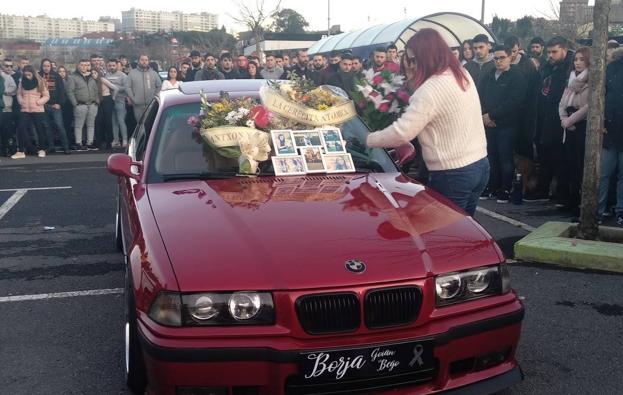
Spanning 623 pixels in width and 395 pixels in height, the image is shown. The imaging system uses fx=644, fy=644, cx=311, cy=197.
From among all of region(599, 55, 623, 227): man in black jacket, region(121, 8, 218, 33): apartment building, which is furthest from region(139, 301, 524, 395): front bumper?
region(121, 8, 218, 33): apartment building

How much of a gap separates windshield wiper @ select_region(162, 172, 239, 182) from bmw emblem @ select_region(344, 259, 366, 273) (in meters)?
1.39

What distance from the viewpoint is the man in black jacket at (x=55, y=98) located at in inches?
507

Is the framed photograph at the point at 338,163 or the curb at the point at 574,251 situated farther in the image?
the curb at the point at 574,251

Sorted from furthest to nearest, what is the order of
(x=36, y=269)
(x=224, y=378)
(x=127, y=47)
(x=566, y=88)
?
(x=127, y=47)
(x=566, y=88)
(x=36, y=269)
(x=224, y=378)

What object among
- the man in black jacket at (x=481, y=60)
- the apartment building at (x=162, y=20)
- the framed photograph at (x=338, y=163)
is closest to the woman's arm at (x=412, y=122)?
the framed photograph at (x=338, y=163)

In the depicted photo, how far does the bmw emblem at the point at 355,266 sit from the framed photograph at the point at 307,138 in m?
1.50

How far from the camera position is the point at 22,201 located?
27.9ft

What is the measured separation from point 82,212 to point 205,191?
471cm

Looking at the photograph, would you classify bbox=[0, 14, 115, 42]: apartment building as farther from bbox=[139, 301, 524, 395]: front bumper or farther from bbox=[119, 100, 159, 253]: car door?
bbox=[139, 301, 524, 395]: front bumper

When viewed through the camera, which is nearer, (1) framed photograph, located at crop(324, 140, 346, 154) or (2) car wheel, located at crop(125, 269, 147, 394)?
(2) car wheel, located at crop(125, 269, 147, 394)

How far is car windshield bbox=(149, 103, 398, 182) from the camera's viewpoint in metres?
4.00

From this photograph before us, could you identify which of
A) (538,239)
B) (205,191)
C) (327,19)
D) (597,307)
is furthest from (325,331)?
(327,19)

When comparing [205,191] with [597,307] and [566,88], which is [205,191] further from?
[566,88]

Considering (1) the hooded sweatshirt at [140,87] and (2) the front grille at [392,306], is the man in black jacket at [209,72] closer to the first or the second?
(1) the hooded sweatshirt at [140,87]
